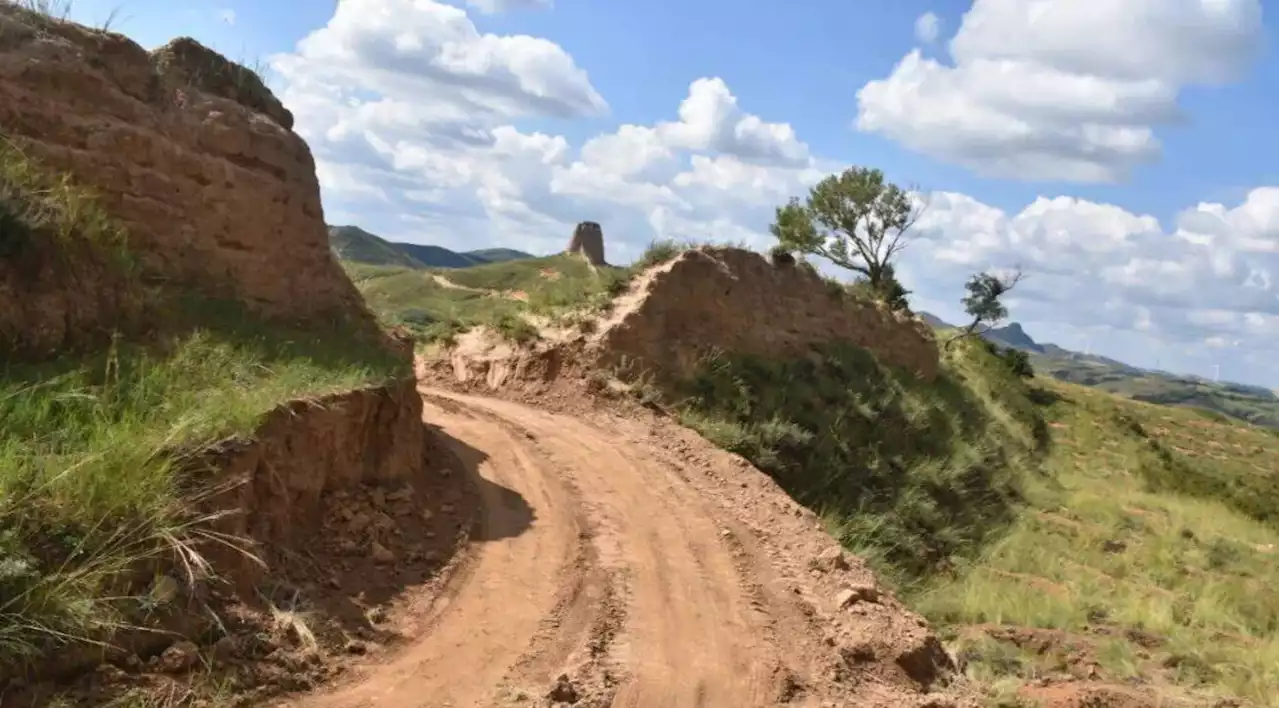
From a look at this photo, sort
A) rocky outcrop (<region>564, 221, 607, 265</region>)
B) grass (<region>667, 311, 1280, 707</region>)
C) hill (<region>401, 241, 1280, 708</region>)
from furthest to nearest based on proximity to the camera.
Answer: rocky outcrop (<region>564, 221, 607, 265</region>) → grass (<region>667, 311, 1280, 707</region>) → hill (<region>401, 241, 1280, 708</region>)

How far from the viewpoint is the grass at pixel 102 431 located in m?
3.88

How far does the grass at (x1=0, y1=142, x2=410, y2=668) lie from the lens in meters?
3.88

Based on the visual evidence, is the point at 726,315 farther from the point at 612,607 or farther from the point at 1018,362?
the point at 1018,362

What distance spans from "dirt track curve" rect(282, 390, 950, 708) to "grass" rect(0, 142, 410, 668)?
3.81ft

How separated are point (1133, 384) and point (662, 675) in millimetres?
203631

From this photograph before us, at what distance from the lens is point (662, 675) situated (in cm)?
596

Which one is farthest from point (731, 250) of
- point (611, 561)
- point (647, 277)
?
point (611, 561)

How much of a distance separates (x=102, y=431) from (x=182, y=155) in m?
4.32

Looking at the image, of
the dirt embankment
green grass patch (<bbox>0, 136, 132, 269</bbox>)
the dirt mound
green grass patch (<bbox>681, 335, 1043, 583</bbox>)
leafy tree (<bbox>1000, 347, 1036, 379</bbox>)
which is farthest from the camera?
leafy tree (<bbox>1000, 347, 1036, 379</bbox>)

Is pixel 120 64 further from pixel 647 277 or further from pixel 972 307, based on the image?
pixel 972 307

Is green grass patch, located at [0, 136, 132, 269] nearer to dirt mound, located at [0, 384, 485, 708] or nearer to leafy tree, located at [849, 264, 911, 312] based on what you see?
dirt mound, located at [0, 384, 485, 708]

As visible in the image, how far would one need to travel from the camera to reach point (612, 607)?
6797 mm

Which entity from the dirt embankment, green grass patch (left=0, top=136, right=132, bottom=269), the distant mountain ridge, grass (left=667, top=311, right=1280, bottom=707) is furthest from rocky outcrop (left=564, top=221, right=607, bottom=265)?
green grass patch (left=0, top=136, right=132, bottom=269)

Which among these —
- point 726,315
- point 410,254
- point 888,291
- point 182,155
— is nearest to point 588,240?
point 888,291
